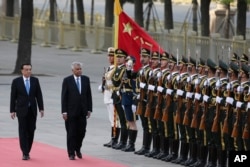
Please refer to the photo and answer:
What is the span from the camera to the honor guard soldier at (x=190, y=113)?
18594mm

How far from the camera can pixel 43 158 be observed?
19.6 m

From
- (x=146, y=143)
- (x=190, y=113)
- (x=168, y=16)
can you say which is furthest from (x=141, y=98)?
(x=168, y=16)

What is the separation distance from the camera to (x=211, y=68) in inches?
714

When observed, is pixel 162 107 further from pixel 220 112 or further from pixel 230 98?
pixel 230 98

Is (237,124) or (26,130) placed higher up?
(237,124)

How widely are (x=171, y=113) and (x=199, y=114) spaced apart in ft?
3.24

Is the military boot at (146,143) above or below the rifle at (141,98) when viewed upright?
below

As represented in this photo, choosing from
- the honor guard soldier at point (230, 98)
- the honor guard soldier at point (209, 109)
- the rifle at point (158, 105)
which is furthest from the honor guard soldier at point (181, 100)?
the honor guard soldier at point (230, 98)

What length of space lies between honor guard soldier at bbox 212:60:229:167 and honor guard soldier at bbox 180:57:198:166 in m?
0.73

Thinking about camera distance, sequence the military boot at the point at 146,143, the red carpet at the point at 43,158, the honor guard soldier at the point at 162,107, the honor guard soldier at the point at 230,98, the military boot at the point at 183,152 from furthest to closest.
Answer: the military boot at the point at 146,143 → the honor guard soldier at the point at 162,107 → the military boot at the point at 183,152 → the red carpet at the point at 43,158 → the honor guard soldier at the point at 230,98

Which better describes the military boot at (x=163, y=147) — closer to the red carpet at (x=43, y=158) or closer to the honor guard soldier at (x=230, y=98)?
the red carpet at (x=43, y=158)

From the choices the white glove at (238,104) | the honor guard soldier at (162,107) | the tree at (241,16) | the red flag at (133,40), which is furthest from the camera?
the tree at (241,16)

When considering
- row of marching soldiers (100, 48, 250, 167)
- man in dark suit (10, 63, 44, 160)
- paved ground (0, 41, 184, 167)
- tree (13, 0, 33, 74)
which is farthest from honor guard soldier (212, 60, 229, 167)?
tree (13, 0, 33, 74)

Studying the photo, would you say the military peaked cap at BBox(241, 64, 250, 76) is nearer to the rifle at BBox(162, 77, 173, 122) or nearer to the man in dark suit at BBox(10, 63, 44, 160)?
the rifle at BBox(162, 77, 173, 122)
